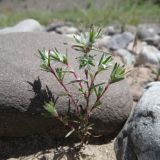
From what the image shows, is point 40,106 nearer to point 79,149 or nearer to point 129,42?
point 79,149

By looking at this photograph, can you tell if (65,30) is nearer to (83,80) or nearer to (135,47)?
(135,47)

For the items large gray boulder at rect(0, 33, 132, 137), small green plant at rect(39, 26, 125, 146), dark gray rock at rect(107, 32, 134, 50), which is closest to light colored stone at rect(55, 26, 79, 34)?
dark gray rock at rect(107, 32, 134, 50)

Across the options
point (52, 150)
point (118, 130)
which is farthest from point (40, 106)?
point (118, 130)

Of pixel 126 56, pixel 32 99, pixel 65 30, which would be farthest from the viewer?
pixel 65 30

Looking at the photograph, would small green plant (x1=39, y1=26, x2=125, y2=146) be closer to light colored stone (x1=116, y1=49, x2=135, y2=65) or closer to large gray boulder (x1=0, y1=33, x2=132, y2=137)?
large gray boulder (x1=0, y1=33, x2=132, y2=137)

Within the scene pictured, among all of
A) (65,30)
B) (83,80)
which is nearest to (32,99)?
(83,80)
